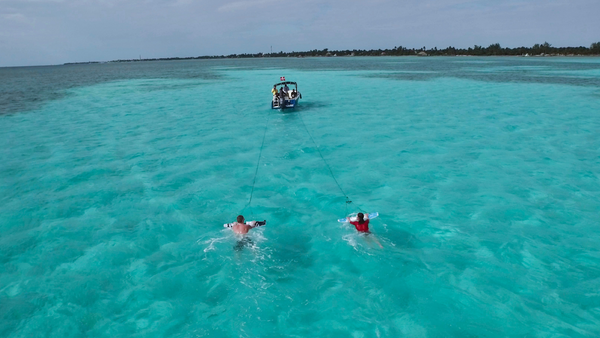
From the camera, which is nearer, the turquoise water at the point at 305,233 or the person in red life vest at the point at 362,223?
the turquoise water at the point at 305,233

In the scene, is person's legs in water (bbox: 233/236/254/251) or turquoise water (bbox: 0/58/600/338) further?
person's legs in water (bbox: 233/236/254/251)

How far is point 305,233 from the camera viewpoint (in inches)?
454

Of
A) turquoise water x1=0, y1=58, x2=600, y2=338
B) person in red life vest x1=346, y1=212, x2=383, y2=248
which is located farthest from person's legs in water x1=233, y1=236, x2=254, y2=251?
person in red life vest x1=346, y1=212, x2=383, y2=248

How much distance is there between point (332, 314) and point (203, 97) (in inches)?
1521

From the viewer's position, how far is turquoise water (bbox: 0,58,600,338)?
26.9 ft

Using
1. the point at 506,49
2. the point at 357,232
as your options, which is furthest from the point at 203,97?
the point at 506,49

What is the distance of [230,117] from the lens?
29.8 meters

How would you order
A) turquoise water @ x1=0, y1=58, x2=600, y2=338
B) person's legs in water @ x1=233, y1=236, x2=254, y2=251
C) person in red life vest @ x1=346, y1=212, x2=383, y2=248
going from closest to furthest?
turquoise water @ x1=0, y1=58, x2=600, y2=338 < person's legs in water @ x1=233, y1=236, x2=254, y2=251 < person in red life vest @ x1=346, y1=212, x2=383, y2=248

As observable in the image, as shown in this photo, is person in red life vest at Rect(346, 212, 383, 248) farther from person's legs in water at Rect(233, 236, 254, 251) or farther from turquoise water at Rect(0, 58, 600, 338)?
person's legs in water at Rect(233, 236, 254, 251)

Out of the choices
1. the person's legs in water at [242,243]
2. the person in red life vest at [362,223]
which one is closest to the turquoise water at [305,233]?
the person's legs in water at [242,243]

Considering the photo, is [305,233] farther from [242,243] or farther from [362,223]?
[242,243]

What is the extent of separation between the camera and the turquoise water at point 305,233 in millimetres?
8188

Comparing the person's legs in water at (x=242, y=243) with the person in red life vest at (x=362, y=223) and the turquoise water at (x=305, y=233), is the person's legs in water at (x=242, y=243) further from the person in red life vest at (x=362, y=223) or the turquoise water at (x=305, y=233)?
the person in red life vest at (x=362, y=223)

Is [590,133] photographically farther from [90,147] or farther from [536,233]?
[90,147]
